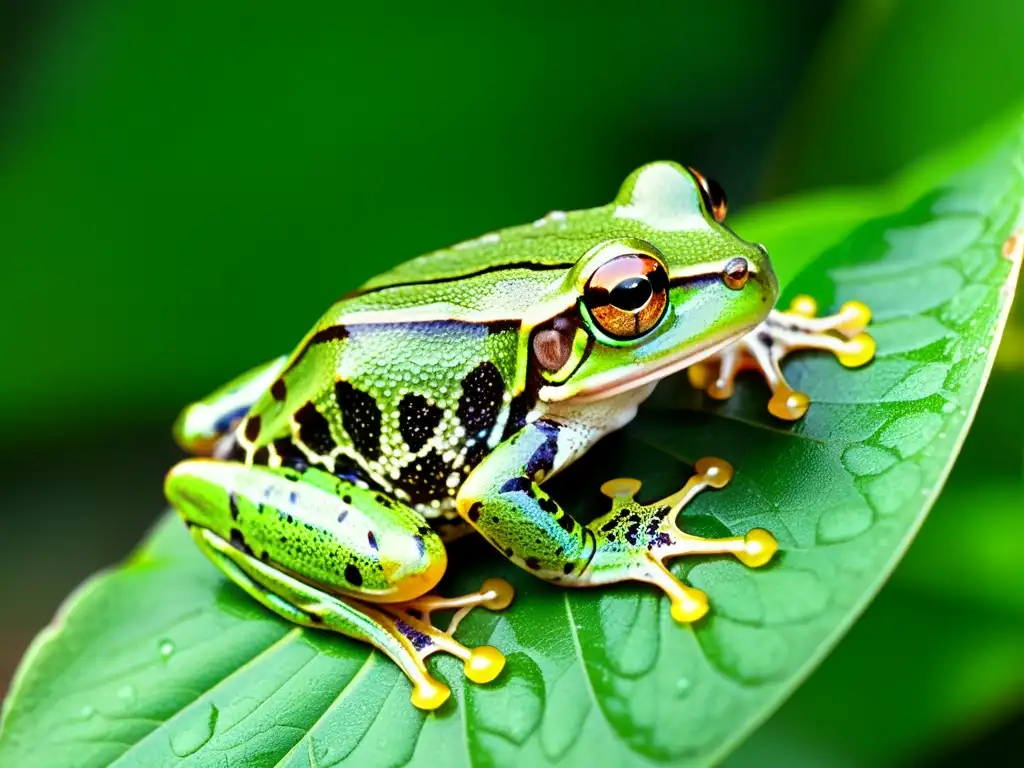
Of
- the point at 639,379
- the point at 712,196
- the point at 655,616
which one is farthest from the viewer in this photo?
the point at 712,196

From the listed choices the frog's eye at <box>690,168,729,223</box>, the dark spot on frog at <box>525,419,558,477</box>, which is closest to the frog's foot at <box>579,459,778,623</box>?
the dark spot on frog at <box>525,419,558,477</box>

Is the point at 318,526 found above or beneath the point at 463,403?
beneath

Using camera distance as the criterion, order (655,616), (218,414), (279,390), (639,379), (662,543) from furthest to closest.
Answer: (218,414) → (279,390) → (639,379) → (662,543) → (655,616)

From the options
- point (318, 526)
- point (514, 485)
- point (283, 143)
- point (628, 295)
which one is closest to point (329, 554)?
point (318, 526)

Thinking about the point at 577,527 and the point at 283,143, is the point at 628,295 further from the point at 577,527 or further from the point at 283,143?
the point at 283,143

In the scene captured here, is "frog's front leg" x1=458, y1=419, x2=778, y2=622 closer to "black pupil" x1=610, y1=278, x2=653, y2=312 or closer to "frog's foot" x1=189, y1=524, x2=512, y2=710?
"frog's foot" x1=189, y1=524, x2=512, y2=710

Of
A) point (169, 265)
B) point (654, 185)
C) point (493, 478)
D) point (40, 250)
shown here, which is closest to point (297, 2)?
point (169, 265)

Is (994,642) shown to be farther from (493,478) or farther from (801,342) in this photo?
(493,478)

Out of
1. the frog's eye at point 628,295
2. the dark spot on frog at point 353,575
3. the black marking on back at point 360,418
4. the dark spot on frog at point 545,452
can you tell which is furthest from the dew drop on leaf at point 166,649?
the frog's eye at point 628,295
